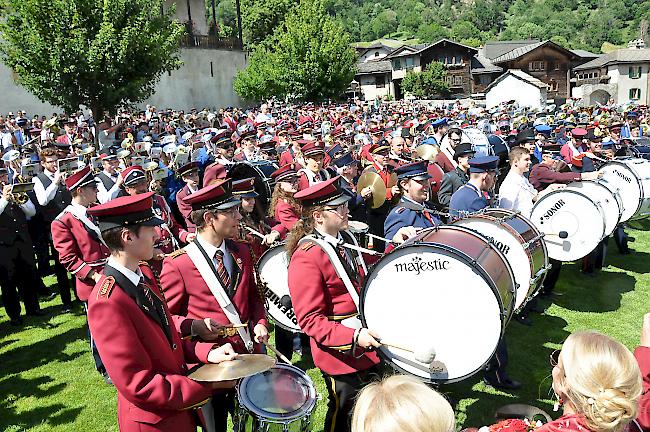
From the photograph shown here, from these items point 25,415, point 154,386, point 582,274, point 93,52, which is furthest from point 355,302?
point 93,52

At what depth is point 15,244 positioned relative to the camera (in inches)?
305

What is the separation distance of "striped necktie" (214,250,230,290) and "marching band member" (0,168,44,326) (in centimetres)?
499

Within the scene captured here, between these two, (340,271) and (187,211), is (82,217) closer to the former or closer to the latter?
(187,211)

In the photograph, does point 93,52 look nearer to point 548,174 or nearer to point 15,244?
point 15,244

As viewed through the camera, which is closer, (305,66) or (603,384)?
(603,384)

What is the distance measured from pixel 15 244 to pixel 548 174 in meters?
8.25

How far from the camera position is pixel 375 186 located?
344 inches

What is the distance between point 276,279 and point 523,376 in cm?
307

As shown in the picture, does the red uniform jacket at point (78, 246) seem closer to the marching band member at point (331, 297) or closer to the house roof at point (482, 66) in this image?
the marching band member at point (331, 297)

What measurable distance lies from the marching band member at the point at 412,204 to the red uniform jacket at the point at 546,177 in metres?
3.63

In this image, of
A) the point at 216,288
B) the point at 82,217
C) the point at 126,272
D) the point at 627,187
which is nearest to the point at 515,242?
the point at 216,288

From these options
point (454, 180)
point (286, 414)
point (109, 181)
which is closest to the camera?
point (286, 414)

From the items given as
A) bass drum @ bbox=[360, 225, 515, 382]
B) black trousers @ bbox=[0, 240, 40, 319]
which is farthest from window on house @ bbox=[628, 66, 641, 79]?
bass drum @ bbox=[360, 225, 515, 382]

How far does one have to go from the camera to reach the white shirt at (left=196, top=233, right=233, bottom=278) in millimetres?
3834
